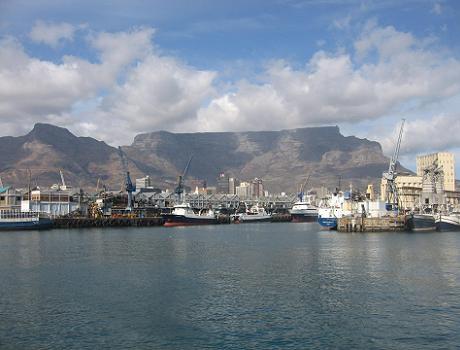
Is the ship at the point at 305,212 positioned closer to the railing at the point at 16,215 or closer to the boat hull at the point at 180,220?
the boat hull at the point at 180,220

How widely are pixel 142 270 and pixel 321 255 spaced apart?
22.5 metres

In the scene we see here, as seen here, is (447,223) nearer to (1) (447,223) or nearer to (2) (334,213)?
(1) (447,223)

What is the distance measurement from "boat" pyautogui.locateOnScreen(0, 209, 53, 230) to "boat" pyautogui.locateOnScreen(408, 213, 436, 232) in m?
85.5

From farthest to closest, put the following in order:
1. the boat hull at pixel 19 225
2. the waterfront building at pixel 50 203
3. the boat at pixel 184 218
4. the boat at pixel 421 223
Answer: the boat at pixel 184 218 < the waterfront building at pixel 50 203 < the boat hull at pixel 19 225 < the boat at pixel 421 223

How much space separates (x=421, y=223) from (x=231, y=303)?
87.8 meters

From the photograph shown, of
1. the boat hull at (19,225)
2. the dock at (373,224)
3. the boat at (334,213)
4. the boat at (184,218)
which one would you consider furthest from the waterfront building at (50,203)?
the dock at (373,224)

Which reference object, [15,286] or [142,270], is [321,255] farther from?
[15,286]

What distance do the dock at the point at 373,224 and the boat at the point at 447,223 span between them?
24.4 feet

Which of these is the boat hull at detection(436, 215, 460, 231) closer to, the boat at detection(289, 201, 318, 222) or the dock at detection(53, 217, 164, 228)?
the boat at detection(289, 201, 318, 222)

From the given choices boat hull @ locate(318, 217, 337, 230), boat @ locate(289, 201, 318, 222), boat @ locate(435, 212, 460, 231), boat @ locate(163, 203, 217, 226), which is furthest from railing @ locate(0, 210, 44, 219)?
boat @ locate(289, 201, 318, 222)

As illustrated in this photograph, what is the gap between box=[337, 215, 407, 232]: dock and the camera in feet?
Result: 365

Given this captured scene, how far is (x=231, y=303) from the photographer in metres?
33.2

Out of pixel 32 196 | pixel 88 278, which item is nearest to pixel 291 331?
pixel 88 278

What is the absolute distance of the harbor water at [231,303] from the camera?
25750 mm
